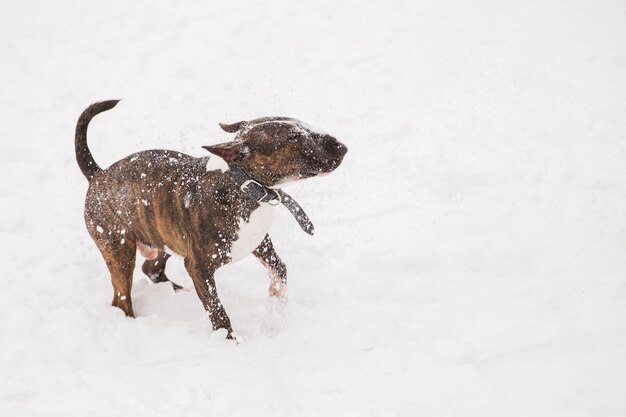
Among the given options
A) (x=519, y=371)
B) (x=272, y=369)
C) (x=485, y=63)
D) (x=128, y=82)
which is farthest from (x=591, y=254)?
(x=128, y=82)

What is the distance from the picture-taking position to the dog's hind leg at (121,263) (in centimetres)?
331

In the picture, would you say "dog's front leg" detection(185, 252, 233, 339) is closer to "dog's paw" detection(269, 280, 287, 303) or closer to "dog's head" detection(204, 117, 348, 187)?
"dog's paw" detection(269, 280, 287, 303)

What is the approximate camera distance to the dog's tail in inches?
130

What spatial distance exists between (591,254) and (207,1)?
18.7ft

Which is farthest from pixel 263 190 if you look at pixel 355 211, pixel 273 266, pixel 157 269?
pixel 355 211

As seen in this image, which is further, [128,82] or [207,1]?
[207,1]

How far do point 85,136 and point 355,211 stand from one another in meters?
2.07

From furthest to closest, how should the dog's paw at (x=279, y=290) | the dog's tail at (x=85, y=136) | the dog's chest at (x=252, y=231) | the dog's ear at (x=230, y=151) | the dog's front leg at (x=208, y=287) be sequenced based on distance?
the dog's paw at (x=279, y=290), the dog's tail at (x=85, y=136), the dog's front leg at (x=208, y=287), the dog's chest at (x=252, y=231), the dog's ear at (x=230, y=151)

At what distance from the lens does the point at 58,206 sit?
4.62 meters

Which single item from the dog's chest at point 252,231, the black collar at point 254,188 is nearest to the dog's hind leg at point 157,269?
the dog's chest at point 252,231

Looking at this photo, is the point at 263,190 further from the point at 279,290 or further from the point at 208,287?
the point at 279,290

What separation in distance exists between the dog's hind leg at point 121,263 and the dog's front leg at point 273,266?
2.34ft

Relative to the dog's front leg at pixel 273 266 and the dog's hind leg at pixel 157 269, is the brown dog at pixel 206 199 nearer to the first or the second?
the dog's front leg at pixel 273 266

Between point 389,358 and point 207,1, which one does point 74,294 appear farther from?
point 207,1
